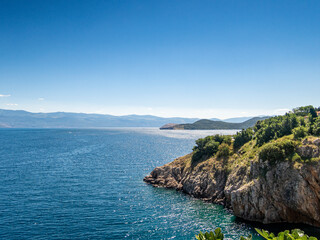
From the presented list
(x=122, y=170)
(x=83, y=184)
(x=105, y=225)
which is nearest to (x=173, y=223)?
(x=105, y=225)

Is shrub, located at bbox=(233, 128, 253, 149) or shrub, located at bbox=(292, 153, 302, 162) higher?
shrub, located at bbox=(233, 128, 253, 149)

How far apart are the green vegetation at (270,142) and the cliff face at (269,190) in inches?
76.5

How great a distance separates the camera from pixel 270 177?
43031mm

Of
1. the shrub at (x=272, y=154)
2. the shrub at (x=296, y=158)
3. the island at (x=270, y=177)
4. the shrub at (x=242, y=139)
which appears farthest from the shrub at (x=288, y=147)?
the shrub at (x=242, y=139)

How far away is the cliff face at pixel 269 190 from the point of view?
127 feet

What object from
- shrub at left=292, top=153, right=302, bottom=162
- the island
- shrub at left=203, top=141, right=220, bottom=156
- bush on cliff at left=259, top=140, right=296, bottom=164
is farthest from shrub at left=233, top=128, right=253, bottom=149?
shrub at left=292, top=153, right=302, bottom=162

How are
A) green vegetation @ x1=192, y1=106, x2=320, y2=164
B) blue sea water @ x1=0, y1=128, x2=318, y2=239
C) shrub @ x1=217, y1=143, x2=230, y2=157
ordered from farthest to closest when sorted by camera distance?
shrub @ x1=217, y1=143, x2=230, y2=157 < green vegetation @ x1=192, y1=106, x2=320, y2=164 < blue sea water @ x1=0, y1=128, x2=318, y2=239

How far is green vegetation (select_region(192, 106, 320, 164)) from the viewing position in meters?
44.0

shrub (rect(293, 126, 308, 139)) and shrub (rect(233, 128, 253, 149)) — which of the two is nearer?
shrub (rect(293, 126, 308, 139))

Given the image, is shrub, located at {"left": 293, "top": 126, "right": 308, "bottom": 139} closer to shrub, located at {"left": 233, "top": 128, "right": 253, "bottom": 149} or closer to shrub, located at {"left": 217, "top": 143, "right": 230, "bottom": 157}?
shrub, located at {"left": 233, "top": 128, "right": 253, "bottom": 149}

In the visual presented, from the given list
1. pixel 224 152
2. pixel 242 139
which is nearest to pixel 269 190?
pixel 224 152

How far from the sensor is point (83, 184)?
6512 centimetres

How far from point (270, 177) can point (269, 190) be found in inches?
101

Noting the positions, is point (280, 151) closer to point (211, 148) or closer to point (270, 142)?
point (270, 142)
